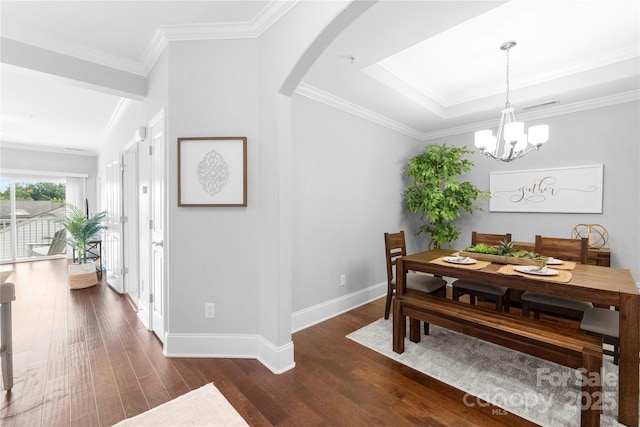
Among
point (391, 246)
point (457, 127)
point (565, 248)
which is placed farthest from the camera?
point (457, 127)

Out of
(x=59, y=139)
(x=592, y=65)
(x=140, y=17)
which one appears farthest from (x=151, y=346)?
(x=59, y=139)

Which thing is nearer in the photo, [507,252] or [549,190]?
[507,252]

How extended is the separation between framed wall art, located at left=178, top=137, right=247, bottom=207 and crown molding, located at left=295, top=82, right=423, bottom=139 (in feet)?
3.98

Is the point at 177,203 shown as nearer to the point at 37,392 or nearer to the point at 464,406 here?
the point at 37,392

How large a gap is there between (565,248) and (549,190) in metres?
1.37

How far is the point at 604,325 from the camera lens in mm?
1805

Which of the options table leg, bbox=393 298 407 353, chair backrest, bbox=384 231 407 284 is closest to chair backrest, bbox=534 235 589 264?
chair backrest, bbox=384 231 407 284

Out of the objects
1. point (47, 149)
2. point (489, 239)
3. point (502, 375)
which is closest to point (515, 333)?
point (502, 375)

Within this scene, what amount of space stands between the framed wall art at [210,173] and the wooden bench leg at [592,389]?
2444mm

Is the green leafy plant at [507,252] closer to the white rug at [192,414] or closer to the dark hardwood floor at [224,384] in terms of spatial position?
the dark hardwood floor at [224,384]

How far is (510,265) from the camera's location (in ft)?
7.74

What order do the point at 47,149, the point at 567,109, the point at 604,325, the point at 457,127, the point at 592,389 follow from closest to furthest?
the point at 592,389, the point at 604,325, the point at 567,109, the point at 457,127, the point at 47,149

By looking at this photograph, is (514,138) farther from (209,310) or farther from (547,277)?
(209,310)

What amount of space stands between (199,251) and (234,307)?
0.57 meters
